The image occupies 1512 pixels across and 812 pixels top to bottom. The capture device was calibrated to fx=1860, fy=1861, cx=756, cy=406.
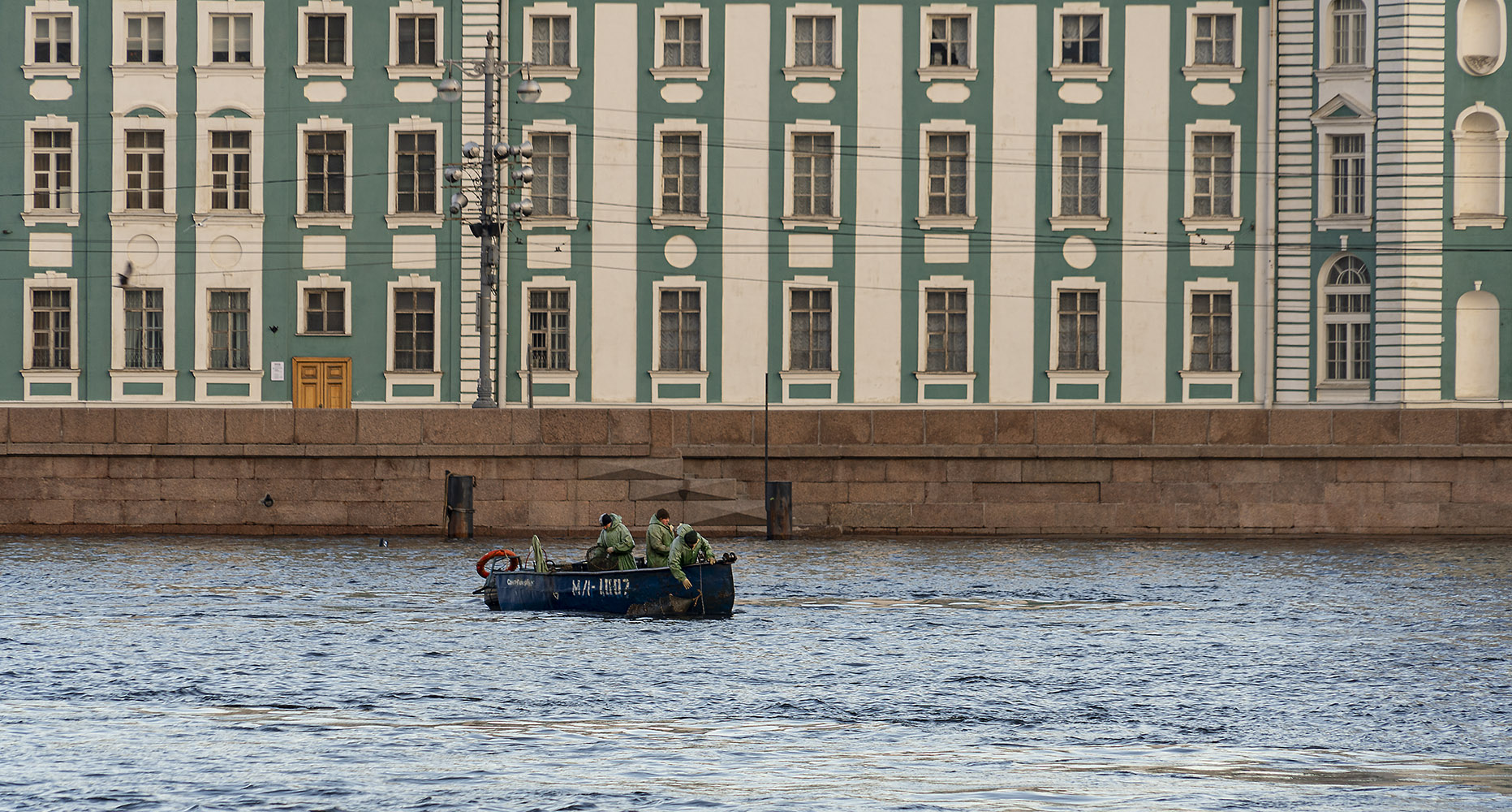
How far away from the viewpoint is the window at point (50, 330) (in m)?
45.6

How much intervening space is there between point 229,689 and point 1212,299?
31466mm

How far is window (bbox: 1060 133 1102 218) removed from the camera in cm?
4547

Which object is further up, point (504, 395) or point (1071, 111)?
point (1071, 111)

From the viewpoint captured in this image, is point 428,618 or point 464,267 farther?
point 464,267

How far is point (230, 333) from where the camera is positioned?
4575 cm

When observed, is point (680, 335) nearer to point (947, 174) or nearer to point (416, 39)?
point (947, 174)

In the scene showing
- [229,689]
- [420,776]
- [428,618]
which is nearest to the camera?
[420,776]

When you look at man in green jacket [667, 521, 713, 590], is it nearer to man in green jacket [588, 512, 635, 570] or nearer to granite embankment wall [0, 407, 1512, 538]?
man in green jacket [588, 512, 635, 570]

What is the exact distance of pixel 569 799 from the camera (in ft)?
45.3

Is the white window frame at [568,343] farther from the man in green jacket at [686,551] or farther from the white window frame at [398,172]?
the man in green jacket at [686,551]

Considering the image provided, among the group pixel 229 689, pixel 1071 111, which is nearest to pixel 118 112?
pixel 1071 111

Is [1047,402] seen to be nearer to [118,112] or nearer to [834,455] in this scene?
[834,455]

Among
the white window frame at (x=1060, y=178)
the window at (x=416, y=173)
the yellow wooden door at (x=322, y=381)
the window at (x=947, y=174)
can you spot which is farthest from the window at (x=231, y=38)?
the white window frame at (x=1060, y=178)

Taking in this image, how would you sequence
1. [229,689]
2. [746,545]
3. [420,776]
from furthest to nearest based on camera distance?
1. [746,545]
2. [229,689]
3. [420,776]
